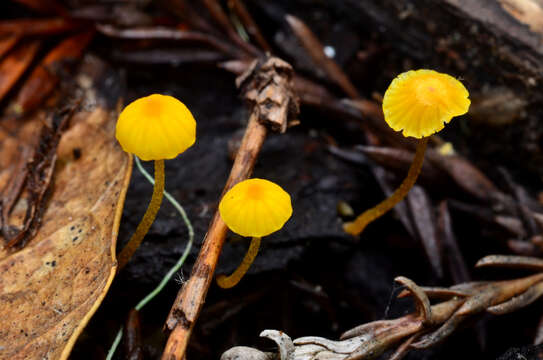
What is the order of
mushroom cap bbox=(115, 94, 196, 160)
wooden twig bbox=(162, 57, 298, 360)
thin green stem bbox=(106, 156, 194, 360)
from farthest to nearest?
thin green stem bbox=(106, 156, 194, 360) < wooden twig bbox=(162, 57, 298, 360) < mushroom cap bbox=(115, 94, 196, 160)

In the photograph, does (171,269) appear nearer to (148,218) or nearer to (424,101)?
(148,218)

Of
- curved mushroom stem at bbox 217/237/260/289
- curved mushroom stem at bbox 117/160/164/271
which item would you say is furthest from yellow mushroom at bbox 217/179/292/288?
curved mushroom stem at bbox 117/160/164/271

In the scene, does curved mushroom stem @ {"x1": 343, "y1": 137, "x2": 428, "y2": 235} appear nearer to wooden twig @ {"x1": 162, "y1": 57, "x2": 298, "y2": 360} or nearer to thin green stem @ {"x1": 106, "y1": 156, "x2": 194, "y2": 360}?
wooden twig @ {"x1": 162, "y1": 57, "x2": 298, "y2": 360}

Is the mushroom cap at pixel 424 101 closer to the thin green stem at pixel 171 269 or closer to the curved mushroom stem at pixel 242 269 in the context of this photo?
the curved mushroom stem at pixel 242 269

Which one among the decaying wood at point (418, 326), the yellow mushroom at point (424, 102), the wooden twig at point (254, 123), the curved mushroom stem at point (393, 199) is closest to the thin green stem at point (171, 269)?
the wooden twig at point (254, 123)

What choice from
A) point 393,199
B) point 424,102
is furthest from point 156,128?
point 393,199
